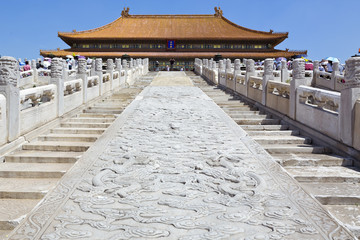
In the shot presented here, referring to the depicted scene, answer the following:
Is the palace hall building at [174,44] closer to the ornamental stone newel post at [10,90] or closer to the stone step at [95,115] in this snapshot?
the stone step at [95,115]

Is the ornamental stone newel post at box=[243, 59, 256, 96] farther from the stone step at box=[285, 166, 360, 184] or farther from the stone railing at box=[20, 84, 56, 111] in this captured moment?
the stone step at box=[285, 166, 360, 184]

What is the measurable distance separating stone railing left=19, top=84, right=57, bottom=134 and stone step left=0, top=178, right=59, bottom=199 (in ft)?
5.43

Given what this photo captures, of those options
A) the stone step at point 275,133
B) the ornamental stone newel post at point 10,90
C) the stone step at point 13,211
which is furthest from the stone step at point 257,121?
the stone step at point 13,211

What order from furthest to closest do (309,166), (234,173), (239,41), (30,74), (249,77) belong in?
(239,41) → (30,74) → (249,77) → (309,166) → (234,173)

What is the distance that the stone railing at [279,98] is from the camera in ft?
26.1

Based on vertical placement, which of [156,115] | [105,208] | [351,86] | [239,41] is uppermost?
[239,41]

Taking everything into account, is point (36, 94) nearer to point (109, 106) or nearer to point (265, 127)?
point (109, 106)

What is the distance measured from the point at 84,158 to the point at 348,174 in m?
3.41

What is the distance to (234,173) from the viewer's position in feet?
14.1

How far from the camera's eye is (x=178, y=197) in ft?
12.0

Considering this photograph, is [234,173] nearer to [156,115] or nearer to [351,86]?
[351,86]

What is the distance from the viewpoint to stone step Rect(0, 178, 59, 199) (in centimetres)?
401

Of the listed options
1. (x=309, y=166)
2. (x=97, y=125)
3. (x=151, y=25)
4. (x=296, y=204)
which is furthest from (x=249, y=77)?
(x=151, y=25)

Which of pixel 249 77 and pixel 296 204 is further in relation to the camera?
pixel 249 77
